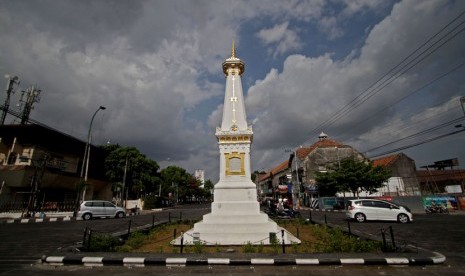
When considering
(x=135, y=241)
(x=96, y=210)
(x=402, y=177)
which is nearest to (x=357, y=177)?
(x=402, y=177)

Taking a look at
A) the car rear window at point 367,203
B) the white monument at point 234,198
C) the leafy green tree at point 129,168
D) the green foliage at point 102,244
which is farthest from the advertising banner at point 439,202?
the leafy green tree at point 129,168

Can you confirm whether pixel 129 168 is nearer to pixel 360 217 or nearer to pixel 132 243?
Answer: pixel 132 243

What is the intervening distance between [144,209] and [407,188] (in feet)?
135

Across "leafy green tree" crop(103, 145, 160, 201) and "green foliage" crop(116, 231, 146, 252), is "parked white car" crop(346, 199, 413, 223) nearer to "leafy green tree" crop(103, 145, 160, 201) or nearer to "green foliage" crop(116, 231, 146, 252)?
"green foliage" crop(116, 231, 146, 252)

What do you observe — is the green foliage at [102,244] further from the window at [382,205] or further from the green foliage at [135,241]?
the window at [382,205]

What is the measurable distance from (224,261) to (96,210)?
19.9 metres

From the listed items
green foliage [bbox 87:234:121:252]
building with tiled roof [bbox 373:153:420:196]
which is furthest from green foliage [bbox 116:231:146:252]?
building with tiled roof [bbox 373:153:420:196]

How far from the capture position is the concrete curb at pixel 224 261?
6652 millimetres

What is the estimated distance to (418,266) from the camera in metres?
6.57

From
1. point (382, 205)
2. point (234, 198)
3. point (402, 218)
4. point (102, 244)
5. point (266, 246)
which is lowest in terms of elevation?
point (266, 246)

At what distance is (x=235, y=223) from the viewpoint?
34.2 ft

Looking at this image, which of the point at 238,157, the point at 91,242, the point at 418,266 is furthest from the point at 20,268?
the point at 418,266

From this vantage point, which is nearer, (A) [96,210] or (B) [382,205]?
(B) [382,205]

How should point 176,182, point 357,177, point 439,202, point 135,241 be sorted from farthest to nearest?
point 176,182 < point 357,177 < point 439,202 < point 135,241
